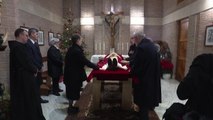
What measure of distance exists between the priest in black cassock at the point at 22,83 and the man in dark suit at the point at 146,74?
68.7 inches

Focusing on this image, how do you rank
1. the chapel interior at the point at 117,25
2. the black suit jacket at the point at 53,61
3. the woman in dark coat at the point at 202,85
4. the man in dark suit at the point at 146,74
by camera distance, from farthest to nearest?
1. the black suit jacket at the point at 53,61
2. the chapel interior at the point at 117,25
3. the man in dark suit at the point at 146,74
4. the woman in dark coat at the point at 202,85

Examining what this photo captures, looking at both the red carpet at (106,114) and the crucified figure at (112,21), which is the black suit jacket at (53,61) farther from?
the crucified figure at (112,21)

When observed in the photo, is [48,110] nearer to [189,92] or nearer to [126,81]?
[126,81]

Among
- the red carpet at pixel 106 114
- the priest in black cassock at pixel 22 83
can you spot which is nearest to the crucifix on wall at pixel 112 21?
the red carpet at pixel 106 114

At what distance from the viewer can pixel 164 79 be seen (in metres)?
8.50

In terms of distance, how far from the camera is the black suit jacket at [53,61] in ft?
18.6

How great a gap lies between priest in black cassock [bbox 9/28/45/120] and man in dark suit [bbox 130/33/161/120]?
1.75 meters

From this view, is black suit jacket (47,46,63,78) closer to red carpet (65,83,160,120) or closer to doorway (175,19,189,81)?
red carpet (65,83,160,120)

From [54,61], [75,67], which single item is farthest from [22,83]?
[54,61]

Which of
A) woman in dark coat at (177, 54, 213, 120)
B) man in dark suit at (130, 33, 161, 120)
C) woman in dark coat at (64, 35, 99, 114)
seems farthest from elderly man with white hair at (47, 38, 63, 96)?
woman in dark coat at (177, 54, 213, 120)

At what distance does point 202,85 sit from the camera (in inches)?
70.9

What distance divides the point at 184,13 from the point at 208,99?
6.64 m

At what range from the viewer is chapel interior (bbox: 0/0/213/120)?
4395 millimetres

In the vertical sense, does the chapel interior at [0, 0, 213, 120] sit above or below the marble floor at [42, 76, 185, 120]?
above
